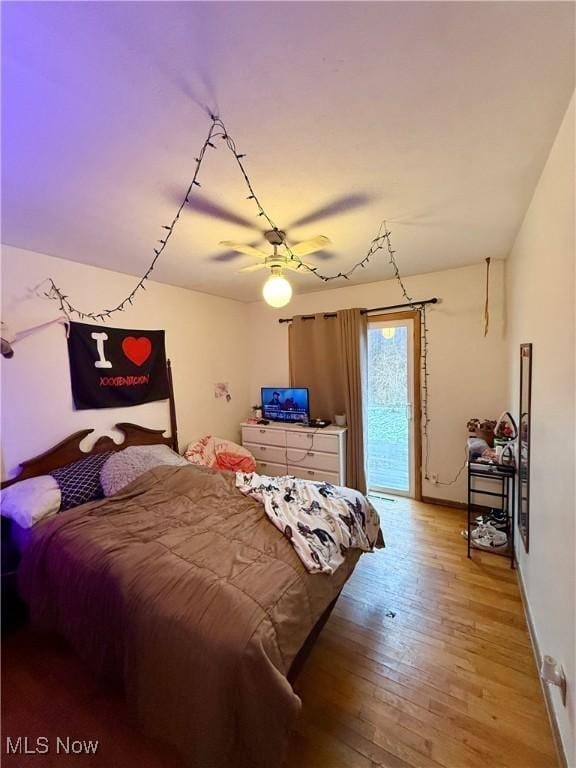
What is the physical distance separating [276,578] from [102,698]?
112 cm

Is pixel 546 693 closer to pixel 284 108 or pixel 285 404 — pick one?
pixel 284 108

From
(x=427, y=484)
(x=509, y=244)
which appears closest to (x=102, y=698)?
(x=427, y=484)

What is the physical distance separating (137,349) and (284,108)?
269cm

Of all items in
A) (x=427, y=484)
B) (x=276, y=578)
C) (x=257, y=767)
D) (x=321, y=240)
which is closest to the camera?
(x=257, y=767)

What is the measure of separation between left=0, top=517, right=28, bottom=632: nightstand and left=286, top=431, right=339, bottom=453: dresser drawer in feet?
8.60

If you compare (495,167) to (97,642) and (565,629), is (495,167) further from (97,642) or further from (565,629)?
(97,642)

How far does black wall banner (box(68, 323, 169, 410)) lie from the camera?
2.84m

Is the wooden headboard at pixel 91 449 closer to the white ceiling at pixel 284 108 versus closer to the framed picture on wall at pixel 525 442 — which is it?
the white ceiling at pixel 284 108

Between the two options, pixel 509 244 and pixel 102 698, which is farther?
pixel 509 244

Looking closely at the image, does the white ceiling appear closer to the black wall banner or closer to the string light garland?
the string light garland

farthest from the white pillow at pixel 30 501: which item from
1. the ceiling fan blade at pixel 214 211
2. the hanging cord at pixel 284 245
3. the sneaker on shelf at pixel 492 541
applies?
the sneaker on shelf at pixel 492 541

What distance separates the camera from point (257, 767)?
3.59 ft

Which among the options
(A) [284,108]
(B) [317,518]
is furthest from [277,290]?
(B) [317,518]

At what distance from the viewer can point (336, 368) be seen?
158 inches
